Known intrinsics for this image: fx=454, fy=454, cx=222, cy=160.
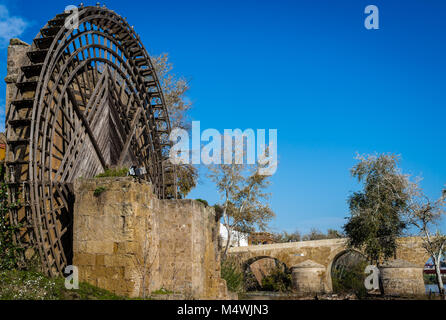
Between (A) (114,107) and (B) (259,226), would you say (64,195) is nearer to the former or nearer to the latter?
(A) (114,107)

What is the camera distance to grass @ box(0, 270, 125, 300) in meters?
8.17

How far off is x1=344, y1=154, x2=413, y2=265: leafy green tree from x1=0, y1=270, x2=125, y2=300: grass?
16.3m

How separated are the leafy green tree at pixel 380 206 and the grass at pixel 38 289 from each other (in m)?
16.3

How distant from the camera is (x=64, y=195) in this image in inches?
475

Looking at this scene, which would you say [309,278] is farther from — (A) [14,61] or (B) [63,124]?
(A) [14,61]

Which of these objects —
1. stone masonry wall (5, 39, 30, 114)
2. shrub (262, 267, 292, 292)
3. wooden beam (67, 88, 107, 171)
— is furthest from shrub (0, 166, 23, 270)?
shrub (262, 267, 292, 292)

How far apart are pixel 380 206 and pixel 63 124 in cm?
1642

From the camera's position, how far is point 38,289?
862cm

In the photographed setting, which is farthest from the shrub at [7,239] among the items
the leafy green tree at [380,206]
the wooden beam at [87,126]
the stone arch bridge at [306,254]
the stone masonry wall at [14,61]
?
the stone arch bridge at [306,254]
